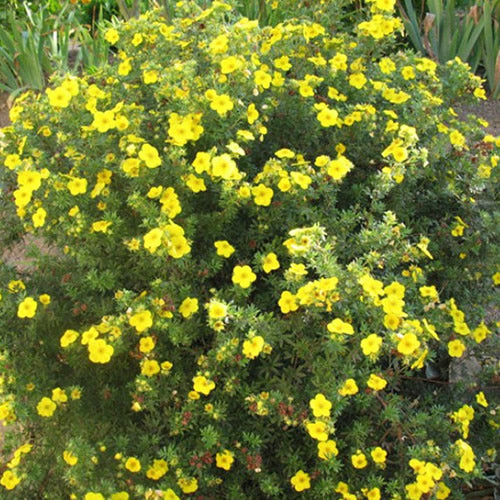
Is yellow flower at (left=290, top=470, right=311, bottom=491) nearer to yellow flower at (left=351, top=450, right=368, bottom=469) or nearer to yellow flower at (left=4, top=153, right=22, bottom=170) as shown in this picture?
yellow flower at (left=351, top=450, right=368, bottom=469)

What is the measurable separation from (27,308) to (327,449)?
0.93 m

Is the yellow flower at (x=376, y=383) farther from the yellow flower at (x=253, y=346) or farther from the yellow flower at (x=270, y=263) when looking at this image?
the yellow flower at (x=270, y=263)

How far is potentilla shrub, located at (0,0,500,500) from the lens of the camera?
1719 mm

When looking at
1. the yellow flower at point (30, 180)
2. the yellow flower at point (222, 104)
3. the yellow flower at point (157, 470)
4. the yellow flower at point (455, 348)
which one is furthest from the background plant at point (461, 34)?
the yellow flower at point (157, 470)

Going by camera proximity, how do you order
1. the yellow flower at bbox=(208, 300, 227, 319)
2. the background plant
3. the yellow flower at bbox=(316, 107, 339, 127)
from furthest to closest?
1. the background plant
2. the yellow flower at bbox=(316, 107, 339, 127)
3. the yellow flower at bbox=(208, 300, 227, 319)

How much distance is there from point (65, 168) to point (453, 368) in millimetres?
1561

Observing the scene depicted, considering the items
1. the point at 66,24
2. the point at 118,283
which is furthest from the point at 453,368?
the point at 66,24

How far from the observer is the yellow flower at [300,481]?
1.73 meters

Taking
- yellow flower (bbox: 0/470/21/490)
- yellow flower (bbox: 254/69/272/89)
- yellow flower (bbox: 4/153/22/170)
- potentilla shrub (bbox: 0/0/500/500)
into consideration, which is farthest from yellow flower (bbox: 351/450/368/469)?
yellow flower (bbox: 4/153/22/170)

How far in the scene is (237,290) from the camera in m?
1.82

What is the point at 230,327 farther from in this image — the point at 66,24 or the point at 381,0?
the point at 66,24

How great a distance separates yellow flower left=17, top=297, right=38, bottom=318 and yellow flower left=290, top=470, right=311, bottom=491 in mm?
860

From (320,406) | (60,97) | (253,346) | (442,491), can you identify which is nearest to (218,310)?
(253,346)

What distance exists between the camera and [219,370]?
1808 mm
